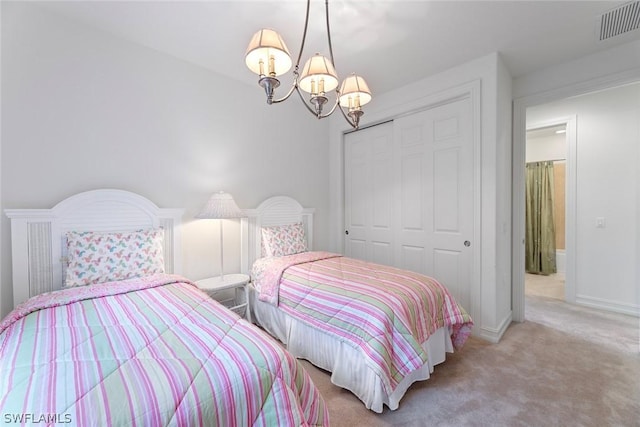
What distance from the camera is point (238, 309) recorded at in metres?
2.62

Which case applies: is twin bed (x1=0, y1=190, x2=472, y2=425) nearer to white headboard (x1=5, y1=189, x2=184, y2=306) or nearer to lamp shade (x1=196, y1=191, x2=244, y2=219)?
white headboard (x1=5, y1=189, x2=184, y2=306)

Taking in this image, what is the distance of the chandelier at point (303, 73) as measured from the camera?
1417mm

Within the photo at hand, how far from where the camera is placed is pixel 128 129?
2.27 metres

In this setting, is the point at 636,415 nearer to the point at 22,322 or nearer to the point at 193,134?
the point at 22,322

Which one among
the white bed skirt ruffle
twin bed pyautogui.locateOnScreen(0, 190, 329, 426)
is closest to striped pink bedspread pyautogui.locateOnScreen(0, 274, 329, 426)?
twin bed pyautogui.locateOnScreen(0, 190, 329, 426)

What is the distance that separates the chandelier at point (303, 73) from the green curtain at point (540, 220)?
184 inches

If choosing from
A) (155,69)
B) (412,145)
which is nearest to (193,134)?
(155,69)

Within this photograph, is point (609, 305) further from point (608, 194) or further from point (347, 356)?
point (347, 356)

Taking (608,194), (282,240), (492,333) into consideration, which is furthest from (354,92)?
(608,194)

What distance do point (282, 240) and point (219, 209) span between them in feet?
2.55

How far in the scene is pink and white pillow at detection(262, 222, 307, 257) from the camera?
2902 mm

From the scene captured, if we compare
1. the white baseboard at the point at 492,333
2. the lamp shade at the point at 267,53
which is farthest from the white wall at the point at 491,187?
the lamp shade at the point at 267,53

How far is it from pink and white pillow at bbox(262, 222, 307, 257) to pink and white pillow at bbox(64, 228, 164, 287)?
104 centimetres

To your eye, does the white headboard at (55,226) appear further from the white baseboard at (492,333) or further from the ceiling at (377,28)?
Answer: the white baseboard at (492,333)
